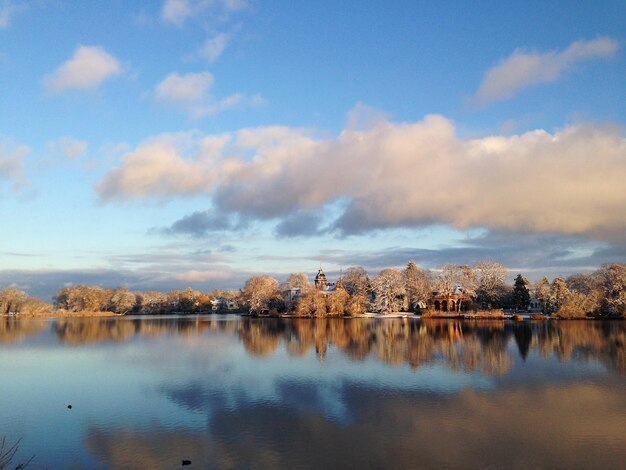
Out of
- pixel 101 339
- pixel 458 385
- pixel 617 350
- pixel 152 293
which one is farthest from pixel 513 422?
pixel 152 293

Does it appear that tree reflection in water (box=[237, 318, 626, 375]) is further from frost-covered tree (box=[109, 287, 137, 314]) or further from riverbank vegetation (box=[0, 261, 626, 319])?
frost-covered tree (box=[109, 287, 137, 314])

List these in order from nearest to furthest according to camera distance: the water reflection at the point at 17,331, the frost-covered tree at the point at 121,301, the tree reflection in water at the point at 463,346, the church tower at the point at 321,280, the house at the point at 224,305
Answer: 1. the tree reflection in water at the point at 463,346
2. the water reflection at the point at 17,331
3. the church tower at the point at 321,280
4. the frost-covered tree at the point at 121,301
5. the house at the point at 224,305

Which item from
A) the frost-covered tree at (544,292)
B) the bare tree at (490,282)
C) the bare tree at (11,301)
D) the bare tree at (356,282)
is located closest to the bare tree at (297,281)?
the bare tree at (356,282)

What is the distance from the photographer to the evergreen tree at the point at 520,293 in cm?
9012

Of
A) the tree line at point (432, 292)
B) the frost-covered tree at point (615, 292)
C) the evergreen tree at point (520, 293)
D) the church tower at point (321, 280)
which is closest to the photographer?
the frost-covered tree at point (615, 292)

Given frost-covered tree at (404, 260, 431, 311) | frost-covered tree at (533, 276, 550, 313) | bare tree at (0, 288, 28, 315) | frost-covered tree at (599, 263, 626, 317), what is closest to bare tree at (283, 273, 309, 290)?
frost-covered tree at (404, 260, 431, 311)

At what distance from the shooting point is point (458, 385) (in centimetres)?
2373

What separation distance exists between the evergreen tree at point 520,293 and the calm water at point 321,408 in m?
55.0

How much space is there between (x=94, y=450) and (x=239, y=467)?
542 centimetres

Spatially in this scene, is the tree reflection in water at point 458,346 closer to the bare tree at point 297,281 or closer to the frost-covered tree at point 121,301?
the bare tree at point 297,281

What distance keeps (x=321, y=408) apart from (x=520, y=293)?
3225 inches

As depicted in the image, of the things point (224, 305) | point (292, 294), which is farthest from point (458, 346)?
point (224, 305)

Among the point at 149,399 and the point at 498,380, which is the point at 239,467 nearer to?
the point at 149,399

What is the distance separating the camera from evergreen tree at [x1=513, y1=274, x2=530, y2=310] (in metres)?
90.1
